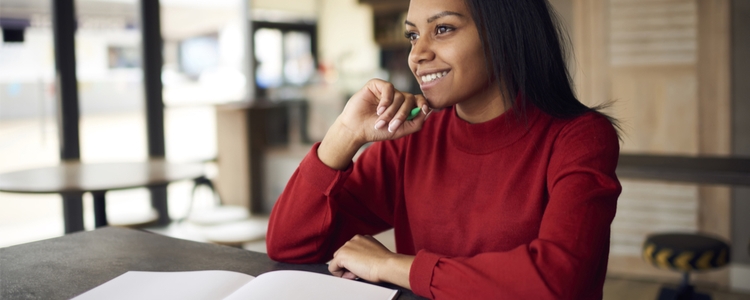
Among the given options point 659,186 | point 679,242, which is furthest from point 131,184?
point 659,186

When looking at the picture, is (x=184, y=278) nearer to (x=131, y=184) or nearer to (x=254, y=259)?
(x=254, y=259)

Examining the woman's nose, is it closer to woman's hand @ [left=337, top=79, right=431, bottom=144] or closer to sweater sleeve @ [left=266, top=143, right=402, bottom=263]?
woman's hand @ [left=337, top=79, right=431, bottom=144]

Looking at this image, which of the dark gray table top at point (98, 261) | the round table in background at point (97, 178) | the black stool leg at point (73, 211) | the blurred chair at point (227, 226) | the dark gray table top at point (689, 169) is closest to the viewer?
the dark gray table top at point (98, 261)

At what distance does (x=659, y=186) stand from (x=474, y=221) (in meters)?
2.77

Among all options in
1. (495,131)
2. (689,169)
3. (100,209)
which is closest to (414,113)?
(495,131)

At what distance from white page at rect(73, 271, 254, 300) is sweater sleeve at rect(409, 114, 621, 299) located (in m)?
0.28

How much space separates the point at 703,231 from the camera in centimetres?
351

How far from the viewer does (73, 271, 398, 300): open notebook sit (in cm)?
91

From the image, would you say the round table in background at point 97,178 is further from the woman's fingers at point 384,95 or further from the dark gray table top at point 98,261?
the woman's fingers at point 384,95

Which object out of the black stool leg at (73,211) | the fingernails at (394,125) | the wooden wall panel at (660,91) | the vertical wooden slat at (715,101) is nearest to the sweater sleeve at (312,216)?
the fingernails at (394,125)

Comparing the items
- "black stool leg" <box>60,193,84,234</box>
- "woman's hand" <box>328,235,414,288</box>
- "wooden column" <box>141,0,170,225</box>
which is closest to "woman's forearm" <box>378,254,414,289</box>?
"woman's hand" <box>328,235,414,288</box>

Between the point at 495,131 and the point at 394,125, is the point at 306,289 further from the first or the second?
the point at 495,131

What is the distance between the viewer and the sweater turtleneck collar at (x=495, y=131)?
118cm

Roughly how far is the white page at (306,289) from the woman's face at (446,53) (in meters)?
0.41
